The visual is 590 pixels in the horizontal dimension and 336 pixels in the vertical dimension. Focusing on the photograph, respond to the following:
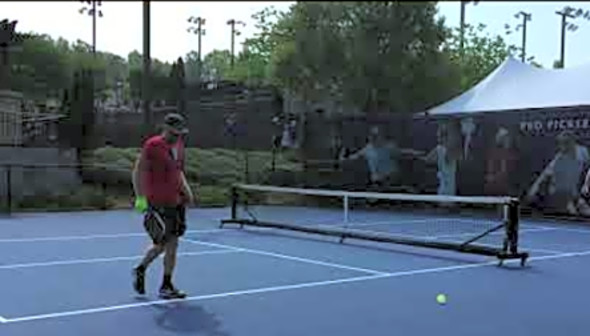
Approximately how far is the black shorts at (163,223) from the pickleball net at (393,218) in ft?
14.6

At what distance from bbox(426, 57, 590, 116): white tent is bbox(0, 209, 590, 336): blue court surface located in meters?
6.70

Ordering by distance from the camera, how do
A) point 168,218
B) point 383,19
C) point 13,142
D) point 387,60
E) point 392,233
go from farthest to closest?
point 13,142
point 392,233
point 168,218
point 387,60
point 383,19

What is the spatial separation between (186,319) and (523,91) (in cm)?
1585

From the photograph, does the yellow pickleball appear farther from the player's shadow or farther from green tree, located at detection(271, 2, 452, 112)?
green tree, located at detection(271, 2, 452, 112)

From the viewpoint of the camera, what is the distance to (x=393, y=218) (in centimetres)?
1834

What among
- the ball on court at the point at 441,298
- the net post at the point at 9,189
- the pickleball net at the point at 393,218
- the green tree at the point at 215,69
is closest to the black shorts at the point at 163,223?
the ball on court at the point at 441,298

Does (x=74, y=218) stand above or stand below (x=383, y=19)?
below

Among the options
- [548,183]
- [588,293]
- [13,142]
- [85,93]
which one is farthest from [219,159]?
[588,293]

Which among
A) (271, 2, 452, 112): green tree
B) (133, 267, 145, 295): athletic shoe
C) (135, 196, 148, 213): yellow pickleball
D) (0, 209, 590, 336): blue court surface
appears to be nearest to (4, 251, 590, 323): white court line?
(0, 209, 590, 336): blue court surface

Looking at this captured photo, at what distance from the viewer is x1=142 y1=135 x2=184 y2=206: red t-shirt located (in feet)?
24.2

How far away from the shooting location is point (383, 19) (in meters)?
3.61

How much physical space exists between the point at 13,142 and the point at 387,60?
17.5 metres

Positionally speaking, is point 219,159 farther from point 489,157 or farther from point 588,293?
point 588,293

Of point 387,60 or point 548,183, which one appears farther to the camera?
point 548,183
